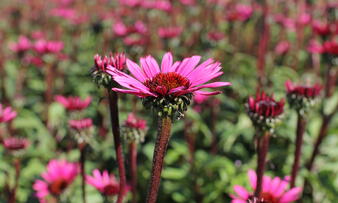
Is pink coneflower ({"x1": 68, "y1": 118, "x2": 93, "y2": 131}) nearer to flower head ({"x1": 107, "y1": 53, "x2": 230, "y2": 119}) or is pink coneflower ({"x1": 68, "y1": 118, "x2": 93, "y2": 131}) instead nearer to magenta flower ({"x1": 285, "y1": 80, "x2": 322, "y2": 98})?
flower head ({"x1": 107, "y1": 53, "x2": 230, "y2": 119})

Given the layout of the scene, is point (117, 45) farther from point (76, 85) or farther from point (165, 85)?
point (165, 85)

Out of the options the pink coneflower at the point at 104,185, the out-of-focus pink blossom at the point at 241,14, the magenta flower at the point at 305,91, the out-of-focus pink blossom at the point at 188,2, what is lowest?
the pink coneflower at the point at 104,185

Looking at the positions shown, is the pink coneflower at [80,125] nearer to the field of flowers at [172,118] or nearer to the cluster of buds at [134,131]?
the field of flowers at [172,118]

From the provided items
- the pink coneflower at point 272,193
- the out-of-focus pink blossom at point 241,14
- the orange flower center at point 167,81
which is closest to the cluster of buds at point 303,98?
the pink coneflower at point 272,193

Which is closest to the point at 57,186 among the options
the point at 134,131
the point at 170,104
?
the point at 134,131

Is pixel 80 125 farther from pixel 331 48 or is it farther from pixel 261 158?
pixel 331 48

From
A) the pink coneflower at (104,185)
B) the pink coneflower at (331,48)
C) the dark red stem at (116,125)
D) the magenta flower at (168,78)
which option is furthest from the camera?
the pink coneflower at (331,48)
